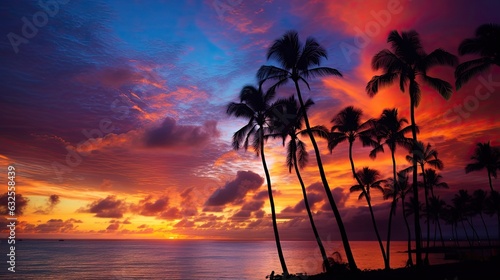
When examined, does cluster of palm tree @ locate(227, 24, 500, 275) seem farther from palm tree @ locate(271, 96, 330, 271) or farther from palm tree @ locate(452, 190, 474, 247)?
palm tree @ locate(452, 190, 474, 247)

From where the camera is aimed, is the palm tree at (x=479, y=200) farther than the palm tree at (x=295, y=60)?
Yes

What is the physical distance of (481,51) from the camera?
23.4m

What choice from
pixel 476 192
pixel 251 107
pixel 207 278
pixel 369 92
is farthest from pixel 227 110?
pixel 476 192

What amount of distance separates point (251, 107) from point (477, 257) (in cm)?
2427

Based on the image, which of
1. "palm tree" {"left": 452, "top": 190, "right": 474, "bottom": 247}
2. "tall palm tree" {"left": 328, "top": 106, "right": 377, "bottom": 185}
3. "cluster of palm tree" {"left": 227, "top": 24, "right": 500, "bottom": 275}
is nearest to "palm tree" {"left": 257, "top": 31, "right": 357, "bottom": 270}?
"cluster of palm tree" {"left": 227, "top": 24, "right": 500, "bottom": 275}

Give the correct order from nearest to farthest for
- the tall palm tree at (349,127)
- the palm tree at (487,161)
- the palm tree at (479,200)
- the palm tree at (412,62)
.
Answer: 1. the palm tree at (412,62)
2. the tall palm tree at (349,127)
3. the palm tree at (487,161)
4. the palm tree at (479,200)

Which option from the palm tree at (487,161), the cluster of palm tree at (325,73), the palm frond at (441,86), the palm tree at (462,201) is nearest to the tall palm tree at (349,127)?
the cluster of palm tree at (325,73)

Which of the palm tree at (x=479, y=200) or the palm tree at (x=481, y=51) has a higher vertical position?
the palm tree at (x=481, y=51)

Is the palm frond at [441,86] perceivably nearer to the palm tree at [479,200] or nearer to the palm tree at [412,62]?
the palm tree at [412,62]

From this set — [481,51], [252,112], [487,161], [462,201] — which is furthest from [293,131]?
[462,201]

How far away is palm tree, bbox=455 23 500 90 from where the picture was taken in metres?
22.3

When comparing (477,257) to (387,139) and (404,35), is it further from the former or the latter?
(404,35)

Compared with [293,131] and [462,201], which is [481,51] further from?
[462,201]

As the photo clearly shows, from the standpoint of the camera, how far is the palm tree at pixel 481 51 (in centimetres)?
2232
